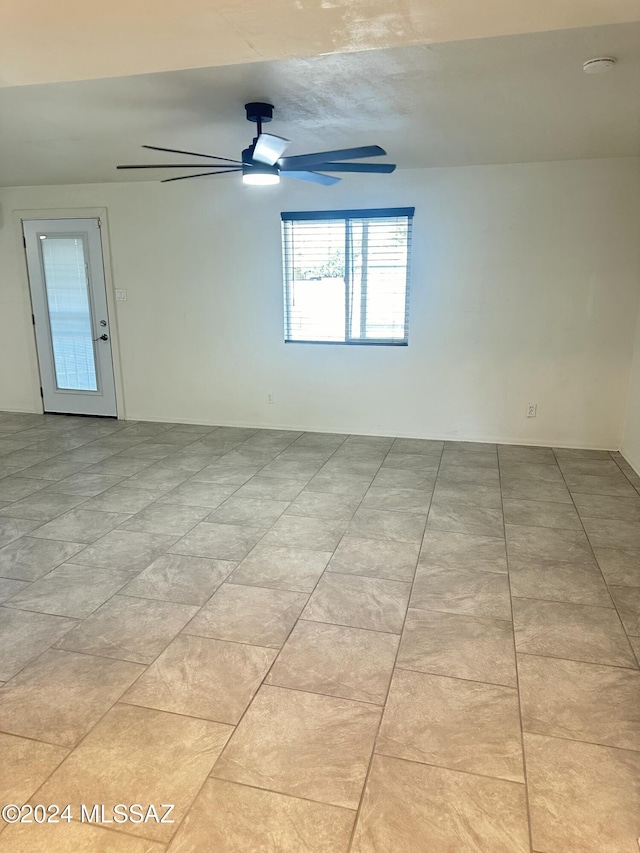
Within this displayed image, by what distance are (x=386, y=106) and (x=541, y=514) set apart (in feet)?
8.47

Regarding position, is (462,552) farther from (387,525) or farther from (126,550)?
(126,550)

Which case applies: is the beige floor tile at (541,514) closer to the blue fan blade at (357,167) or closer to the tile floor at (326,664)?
→ the tile floor at (326,664)

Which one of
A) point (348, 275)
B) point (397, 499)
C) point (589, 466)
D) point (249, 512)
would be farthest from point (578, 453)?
point (249, 512)

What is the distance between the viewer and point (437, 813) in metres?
1.44

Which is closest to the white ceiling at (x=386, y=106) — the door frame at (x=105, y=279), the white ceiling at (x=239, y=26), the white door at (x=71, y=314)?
the white ceiling at (x=239, y=26)

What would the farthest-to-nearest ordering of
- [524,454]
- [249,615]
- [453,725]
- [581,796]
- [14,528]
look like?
1. [524,454]
2. [14,528]
3. [249,615]
4. [453,725]
5. [581,796]

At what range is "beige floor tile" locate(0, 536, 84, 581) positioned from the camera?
2.72m

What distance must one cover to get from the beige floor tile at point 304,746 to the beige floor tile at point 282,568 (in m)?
0.72

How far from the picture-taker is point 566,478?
13.2ft

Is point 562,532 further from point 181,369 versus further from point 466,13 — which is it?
point 181,369

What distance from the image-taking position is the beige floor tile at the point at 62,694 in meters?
1.74

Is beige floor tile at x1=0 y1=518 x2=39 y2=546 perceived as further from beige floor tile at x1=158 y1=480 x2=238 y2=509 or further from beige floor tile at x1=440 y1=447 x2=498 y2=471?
beige floor tile at x1=440 y1=447 x2=498 y2=471

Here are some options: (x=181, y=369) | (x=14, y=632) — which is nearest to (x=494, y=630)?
(x=14, y=632)

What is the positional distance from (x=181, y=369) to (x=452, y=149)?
3307 millimetres
